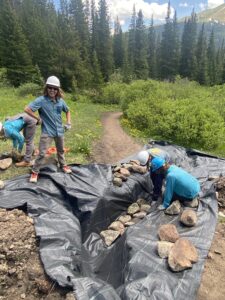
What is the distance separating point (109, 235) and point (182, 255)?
1600 mm

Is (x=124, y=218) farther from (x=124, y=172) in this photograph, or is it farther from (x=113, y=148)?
(x=113, y=148)

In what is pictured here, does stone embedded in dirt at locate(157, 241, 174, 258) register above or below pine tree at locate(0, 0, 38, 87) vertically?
below

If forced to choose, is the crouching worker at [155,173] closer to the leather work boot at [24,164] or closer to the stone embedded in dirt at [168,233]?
the stone embedded in dirt at [168,233]

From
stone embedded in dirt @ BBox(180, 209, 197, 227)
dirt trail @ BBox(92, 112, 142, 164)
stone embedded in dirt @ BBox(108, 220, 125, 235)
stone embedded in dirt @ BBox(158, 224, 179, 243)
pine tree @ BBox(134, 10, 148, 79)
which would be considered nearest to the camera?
stone embedded in dirt @ BBox(158, 224, 179, 243)

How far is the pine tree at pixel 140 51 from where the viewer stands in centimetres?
4619

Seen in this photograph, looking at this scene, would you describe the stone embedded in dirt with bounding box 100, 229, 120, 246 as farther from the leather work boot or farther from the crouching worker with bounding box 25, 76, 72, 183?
the leather work boot

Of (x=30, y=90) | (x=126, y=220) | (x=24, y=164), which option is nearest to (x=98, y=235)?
(x=126, y=220)

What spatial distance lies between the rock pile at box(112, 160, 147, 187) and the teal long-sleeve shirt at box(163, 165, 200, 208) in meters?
1.22

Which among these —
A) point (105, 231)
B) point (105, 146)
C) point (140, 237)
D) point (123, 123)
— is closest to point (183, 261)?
point (140, 237)

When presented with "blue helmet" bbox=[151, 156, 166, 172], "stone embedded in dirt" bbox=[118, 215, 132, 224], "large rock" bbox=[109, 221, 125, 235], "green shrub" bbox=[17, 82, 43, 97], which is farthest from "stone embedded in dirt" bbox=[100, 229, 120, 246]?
"green shrub" bbox=[17, 82, 43, 97]

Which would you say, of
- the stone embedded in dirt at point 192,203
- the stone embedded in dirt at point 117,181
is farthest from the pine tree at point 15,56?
the stone embedded in dirt at point 192,203

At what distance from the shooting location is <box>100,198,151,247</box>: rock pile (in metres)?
5.00

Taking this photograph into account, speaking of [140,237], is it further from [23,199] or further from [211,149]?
[211,149]

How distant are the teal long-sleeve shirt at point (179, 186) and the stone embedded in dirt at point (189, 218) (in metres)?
0.43
